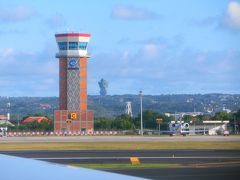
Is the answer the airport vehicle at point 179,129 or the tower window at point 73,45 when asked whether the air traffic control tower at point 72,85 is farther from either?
the airport vehicle at point 179,129

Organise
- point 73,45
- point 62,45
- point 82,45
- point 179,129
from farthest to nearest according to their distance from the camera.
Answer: point 62,45, point 82,45, point 73,45, point 179,129

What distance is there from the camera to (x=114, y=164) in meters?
28.3

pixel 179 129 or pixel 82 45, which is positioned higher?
pixel 82 45

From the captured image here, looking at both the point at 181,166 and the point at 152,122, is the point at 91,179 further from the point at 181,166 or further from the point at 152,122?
the point at 152,122

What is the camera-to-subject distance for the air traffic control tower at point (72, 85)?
108 meters

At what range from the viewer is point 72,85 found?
114m

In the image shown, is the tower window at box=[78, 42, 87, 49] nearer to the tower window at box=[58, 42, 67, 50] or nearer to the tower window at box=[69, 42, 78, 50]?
the tower window at box=[69, 42, 78, 50]

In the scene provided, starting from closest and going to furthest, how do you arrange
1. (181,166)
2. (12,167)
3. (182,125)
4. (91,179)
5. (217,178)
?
(91,179) → (12,167) → (217,178) → (181,166) → (182,125)

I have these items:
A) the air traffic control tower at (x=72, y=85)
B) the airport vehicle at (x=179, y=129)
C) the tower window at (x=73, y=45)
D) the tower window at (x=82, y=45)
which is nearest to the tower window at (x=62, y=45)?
the air traffic control tower at (x=72, y=85)

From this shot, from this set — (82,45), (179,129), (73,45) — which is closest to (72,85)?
(73,45)

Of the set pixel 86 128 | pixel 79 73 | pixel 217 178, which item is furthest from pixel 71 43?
pixel 217 178

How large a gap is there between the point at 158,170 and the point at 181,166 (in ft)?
8.25

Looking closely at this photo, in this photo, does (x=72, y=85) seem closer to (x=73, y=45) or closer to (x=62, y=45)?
(x=73, y=45)

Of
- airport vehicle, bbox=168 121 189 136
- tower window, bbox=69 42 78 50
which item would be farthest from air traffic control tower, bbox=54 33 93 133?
airport vehicle, bbox=168 121 189 136
